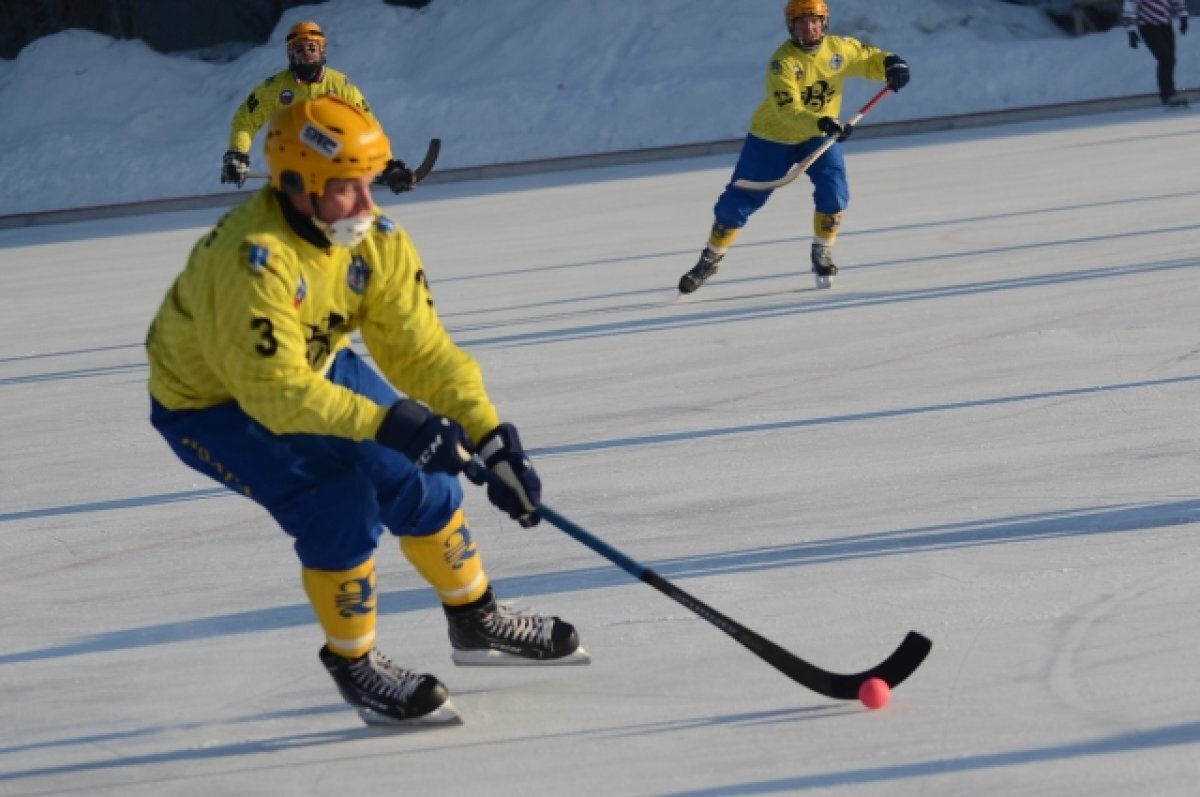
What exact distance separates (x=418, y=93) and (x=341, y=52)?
1935 mm

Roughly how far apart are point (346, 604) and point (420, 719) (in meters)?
0.24

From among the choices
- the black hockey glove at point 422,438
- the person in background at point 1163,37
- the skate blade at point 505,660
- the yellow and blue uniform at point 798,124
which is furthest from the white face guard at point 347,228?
the person in background at point 1163,37

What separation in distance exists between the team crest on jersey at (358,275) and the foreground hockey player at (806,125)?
536 cm

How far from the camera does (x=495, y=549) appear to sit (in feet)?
15.3

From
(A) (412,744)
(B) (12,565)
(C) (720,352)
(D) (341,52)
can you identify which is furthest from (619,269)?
(D) (341,52)

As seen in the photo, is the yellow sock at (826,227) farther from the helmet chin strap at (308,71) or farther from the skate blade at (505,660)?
the skate blade at (505,660)

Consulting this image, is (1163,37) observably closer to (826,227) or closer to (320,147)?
(826,227)

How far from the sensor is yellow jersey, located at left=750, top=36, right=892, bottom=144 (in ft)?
28.2

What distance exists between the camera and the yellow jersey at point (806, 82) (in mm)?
8602

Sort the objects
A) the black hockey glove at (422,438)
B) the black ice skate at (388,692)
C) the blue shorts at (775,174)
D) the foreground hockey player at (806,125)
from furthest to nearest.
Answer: the blue shorts at (775,174) → the foreground hockey player at (806,125) → the black ice skate at (388,692) → the black hockey glove at (422,438)

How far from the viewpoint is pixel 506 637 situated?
362 cm

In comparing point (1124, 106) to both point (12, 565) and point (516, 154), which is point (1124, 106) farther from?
point (12, 565)

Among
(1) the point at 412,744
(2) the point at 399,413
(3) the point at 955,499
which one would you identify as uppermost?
(2) the point at 399,413

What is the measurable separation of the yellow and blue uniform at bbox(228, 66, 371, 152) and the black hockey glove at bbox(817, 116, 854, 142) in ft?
7.67
